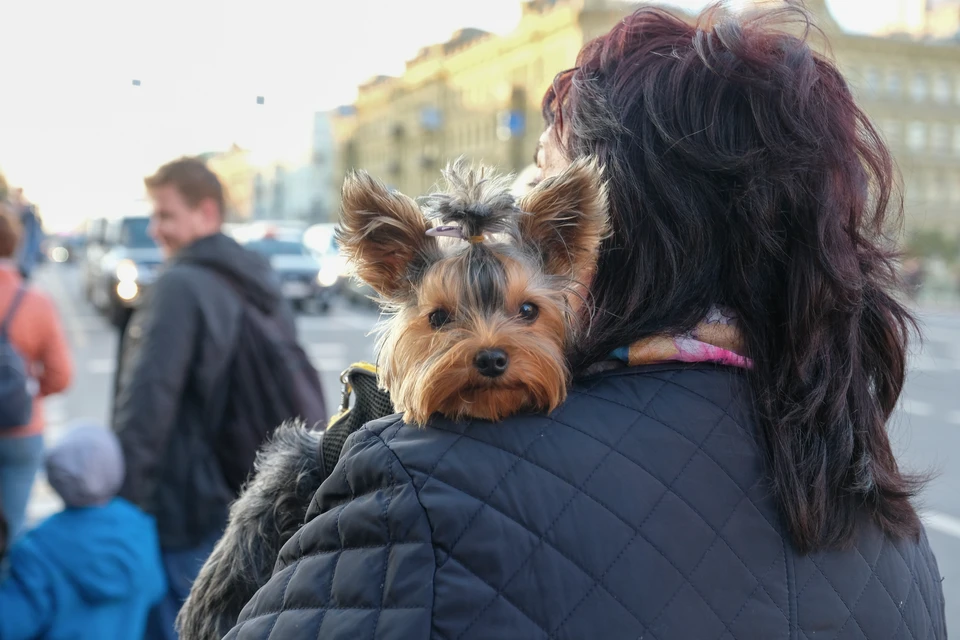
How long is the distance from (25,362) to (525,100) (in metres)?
26.9

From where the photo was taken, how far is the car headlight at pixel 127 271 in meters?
19.9

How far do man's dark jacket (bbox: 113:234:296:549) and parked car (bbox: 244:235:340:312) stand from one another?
19.7 metres

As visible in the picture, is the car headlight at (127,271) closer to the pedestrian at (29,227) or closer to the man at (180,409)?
the pedestrian at (29,227)

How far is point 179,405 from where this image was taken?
3961 mm

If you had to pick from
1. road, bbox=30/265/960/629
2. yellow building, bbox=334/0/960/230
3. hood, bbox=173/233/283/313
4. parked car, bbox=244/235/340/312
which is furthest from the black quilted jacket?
parked car, bbox=244/235/340/312

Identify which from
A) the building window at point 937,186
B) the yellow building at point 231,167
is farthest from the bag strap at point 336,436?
the building window at point 937,186

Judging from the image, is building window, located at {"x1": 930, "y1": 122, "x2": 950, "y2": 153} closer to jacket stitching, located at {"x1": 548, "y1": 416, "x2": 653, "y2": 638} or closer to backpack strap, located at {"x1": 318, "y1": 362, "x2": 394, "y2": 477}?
backpack strap, located at {"x1": 318, "y1": 362, "x2": 394, "y2": 477}

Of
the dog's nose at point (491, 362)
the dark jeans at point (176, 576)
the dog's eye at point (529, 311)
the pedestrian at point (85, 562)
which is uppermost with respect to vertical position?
the dog's eye at point (529, 311)

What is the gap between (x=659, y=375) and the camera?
56.4 inches

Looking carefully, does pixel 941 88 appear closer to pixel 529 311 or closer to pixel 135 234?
pixel 135 234

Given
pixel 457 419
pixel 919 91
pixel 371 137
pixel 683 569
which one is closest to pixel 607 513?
pixel 683 569

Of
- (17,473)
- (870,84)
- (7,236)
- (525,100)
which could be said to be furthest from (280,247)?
(870,84)

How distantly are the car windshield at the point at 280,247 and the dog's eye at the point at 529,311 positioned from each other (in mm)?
23114

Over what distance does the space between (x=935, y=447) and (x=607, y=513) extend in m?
10.1
